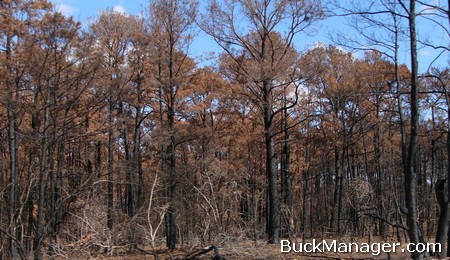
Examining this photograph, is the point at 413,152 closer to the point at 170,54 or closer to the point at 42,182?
the point at 42,182

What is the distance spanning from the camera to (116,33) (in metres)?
23.8

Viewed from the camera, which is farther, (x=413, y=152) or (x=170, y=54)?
(x=170, y=54)

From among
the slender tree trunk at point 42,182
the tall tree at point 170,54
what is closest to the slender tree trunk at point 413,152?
the slender tree trunk at point 42,182

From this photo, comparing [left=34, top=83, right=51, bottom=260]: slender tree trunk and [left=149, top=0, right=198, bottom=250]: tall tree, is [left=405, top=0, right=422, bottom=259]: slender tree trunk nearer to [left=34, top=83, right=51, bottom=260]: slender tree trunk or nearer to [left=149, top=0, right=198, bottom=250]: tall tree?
[left=34, top=83, right=51, bottom=260]: slender tree trunk

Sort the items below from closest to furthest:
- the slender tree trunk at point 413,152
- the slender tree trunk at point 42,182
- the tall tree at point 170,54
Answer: the slender tree trunk at point 413,152
the slender tree trunk at point 42,182
the tall tree at point 170,54

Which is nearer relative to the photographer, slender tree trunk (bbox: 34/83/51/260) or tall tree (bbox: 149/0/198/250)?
slender tree trunk (bbox: 34/83/51/260)

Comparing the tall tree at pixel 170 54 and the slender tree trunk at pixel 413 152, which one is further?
the tall tree at pixel 170 54

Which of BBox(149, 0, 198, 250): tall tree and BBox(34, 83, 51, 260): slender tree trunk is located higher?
BBox(149, 0, 198, 250): tall tree

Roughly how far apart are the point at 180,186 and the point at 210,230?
10304mm

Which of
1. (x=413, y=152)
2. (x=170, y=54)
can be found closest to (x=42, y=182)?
(x=413, y=152)

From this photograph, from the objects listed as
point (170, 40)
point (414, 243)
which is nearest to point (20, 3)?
point (170, 40)

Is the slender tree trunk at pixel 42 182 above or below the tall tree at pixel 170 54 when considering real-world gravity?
below

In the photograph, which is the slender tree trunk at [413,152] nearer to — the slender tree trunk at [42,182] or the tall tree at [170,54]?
the slender tree trunk at [42,182]

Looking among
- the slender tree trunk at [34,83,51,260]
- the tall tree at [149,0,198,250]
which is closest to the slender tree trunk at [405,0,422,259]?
the slender tree trunk at [34,83,51,260]
